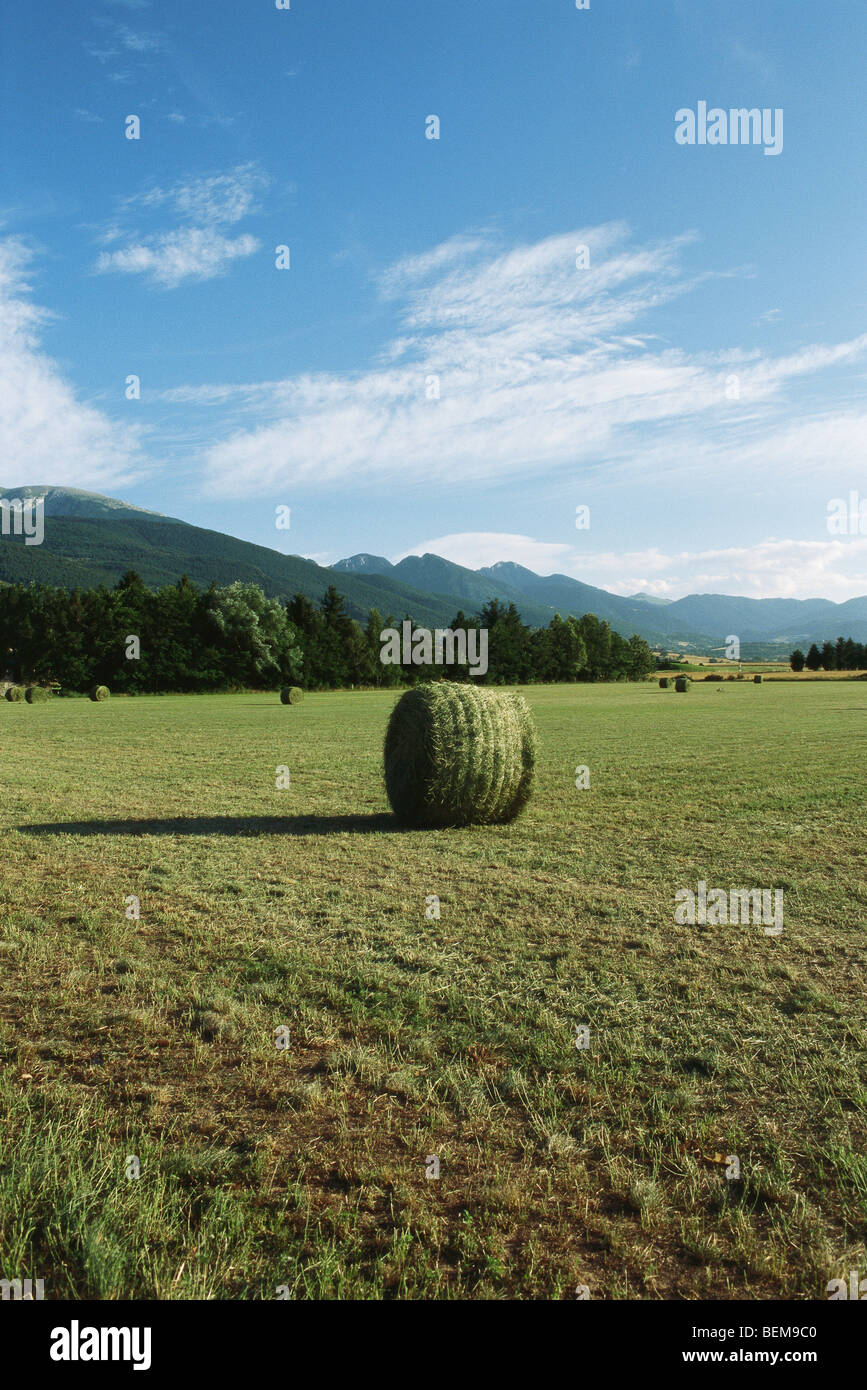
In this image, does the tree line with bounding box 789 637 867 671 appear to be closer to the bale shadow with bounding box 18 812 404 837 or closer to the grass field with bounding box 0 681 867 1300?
the bale shadow with bounding box 18 812 404 837

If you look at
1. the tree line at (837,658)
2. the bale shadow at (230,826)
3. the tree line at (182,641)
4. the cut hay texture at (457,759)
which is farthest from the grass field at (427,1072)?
the tree line at (837,658)

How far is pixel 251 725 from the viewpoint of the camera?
34.5 meters

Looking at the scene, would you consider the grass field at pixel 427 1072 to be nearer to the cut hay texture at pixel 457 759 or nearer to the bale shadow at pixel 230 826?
the bale shadow at pixel 230 826

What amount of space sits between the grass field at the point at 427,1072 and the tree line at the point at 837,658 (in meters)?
135

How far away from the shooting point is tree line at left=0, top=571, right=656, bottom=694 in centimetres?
8075

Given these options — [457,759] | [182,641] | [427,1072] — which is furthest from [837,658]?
[427,1072]

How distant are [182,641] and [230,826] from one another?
75.5m

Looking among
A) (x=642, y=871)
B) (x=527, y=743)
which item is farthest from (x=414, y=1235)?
(x=527, y=743)

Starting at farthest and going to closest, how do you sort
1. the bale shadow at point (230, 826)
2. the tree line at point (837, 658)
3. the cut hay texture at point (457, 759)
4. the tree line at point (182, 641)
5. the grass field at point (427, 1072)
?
the tree line at point (837, 658), the tree line at point (182, 641), the cut hay texture at point (457, 759), the bale shadow at point (230, 826), the grass field at point (427, 1072)

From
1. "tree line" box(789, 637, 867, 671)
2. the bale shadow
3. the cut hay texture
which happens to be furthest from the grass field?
"tree line" box(789, 637, 867, 671)

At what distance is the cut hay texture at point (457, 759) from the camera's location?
1226 cm

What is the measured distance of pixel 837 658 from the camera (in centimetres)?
13125

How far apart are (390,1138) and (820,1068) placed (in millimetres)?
2577
